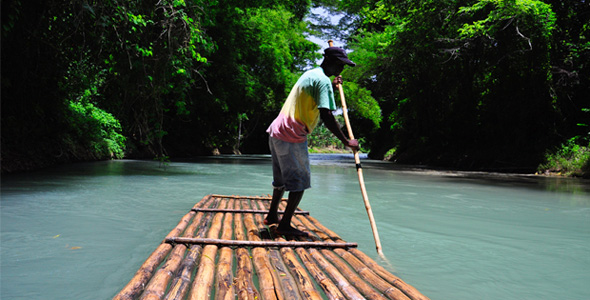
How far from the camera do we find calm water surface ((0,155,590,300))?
228 centimetres

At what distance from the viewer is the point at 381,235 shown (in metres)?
3.61

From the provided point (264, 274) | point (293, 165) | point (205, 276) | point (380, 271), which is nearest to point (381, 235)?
point (293, 165)

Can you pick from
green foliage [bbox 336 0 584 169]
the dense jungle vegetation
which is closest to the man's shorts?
the dense jungle vegetation

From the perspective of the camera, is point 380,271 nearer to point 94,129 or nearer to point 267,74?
point 94,129

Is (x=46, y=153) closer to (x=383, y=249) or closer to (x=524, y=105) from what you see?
(x=383, y=249)

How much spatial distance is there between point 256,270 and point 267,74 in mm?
14310

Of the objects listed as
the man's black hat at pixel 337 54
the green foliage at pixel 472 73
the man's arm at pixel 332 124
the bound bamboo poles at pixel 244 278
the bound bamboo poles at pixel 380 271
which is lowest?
the bound bamboo poles at pixel 244 278

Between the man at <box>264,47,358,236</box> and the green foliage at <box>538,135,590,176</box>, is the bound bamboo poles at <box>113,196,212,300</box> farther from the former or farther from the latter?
the green foliage at <box>538,135,590,176</box>

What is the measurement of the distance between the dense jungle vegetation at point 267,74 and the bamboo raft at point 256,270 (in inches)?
154

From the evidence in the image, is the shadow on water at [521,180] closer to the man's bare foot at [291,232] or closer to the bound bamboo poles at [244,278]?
the man's bare foot at [291,232]

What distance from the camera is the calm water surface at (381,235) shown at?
228 cm

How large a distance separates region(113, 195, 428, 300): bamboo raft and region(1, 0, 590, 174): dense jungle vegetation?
3902 millimetres

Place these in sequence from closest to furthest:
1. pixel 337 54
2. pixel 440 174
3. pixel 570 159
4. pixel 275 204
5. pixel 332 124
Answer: pixel 332 124, pixel 337 54, pixel 275 204, pixel 570 159, pixel 440 174

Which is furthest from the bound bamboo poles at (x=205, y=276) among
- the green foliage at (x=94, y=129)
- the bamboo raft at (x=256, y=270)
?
the green foliage at (x=94, y=129)
